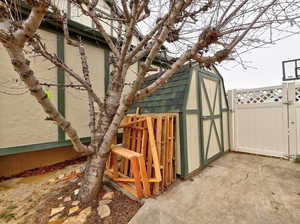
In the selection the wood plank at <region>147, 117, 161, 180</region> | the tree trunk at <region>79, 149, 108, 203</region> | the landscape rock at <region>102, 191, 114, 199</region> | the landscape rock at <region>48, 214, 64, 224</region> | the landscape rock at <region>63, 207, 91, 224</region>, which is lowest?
the landscape rock at <region>48, 214, 64, 224</region>

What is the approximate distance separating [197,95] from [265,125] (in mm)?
2750

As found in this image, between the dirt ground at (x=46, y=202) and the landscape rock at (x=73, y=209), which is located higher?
the landscape rock at (x=73, y=209)

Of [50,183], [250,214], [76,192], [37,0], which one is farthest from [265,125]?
[50,183]

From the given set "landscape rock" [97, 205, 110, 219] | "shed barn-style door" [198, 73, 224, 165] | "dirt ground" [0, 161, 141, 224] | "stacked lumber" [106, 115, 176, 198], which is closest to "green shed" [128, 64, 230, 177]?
"shed barn-style door" [198, 73, 224, 165]

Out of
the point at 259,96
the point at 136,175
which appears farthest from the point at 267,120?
the point at 136,175

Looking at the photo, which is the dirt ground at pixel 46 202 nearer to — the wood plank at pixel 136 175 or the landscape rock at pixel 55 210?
the landscape rock at pixel 55 210

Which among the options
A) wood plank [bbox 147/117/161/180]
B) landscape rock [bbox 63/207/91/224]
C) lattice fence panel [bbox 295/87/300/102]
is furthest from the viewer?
lattice fence panel [bbox 295/87/300/102]

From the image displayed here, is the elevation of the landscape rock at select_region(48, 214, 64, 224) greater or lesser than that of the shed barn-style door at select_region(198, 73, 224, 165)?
lesser

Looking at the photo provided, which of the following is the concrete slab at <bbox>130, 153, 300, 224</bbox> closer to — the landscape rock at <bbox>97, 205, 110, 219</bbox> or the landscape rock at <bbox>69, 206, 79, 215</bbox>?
the landscape rock at <bbox>97, 205, 110, 219</bbox>

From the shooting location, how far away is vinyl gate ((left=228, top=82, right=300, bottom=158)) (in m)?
3.81

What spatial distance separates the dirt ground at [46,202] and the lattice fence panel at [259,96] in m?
4.64

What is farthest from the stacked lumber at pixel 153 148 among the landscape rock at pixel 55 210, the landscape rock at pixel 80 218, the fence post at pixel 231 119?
the fence post at pixel 231 119

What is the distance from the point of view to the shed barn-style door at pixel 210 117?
3412mm

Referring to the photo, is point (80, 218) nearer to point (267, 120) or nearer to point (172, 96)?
point (172, 96)
